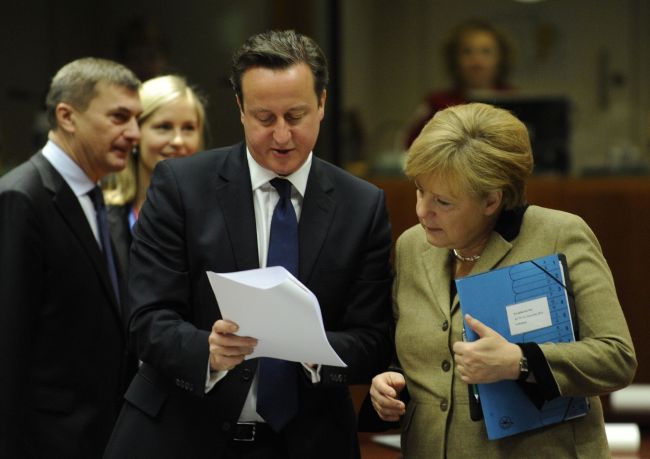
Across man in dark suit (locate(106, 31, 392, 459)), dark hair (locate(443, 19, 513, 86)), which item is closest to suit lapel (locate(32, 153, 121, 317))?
man in dark suit (locate(106, 31, 392, 459))

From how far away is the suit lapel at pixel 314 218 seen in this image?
2.27m

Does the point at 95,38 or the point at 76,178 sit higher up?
the point at 95,38

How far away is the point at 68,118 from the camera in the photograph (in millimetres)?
3363

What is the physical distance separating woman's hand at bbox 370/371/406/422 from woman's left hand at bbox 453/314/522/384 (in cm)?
18

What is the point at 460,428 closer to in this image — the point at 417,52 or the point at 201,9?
the point at 201,9

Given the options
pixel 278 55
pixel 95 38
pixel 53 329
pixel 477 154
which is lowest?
pixel 53 329

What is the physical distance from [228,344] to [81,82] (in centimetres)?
161

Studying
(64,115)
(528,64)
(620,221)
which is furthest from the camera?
(528,64)

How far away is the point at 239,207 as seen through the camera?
228cm

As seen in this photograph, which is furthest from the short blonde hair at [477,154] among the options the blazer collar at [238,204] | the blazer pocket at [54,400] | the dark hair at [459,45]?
the dark hair at [459,45]

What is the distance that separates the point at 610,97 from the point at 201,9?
12.7ft

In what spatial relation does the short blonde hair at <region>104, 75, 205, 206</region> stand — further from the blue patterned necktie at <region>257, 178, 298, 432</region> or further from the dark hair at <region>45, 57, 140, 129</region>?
the blue patterned necktie at <region>257, 178, 298, 432</region>

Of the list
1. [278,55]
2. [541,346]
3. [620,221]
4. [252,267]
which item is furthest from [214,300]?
[620,221]

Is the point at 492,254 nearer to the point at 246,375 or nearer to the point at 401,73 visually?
the point at 246,375
